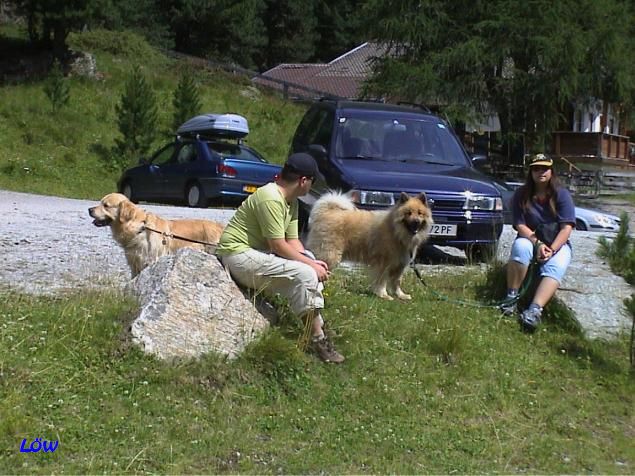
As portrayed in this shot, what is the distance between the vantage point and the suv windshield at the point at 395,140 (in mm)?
10430

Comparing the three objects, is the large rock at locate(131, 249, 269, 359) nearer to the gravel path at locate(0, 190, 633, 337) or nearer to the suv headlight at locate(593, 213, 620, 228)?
the gravel path at locate(0, 190, 633, 337)

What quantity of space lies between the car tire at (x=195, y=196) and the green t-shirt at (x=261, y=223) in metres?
11.8

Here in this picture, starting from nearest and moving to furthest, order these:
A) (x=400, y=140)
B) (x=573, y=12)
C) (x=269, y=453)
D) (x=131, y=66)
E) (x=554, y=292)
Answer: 1. (x=269, y=453)
2. (x=554, y=292)
3. (x=400, y=140)
4. (x=573, y=12)
5. (x=131, y=66)

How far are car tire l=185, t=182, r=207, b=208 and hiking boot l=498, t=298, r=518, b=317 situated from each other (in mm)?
11181

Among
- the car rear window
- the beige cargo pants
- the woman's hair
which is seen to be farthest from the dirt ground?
the beige cargo pants

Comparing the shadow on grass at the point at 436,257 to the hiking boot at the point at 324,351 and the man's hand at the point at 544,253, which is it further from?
the hiking boot at the point at 324,351

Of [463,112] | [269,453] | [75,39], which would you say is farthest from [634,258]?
[75,39]

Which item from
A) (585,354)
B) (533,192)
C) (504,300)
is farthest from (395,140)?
(585,354)

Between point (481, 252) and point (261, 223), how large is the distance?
4.85 meters

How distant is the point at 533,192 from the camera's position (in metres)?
7.80

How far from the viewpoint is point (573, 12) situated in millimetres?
27594

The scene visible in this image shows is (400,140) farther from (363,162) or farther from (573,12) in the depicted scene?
(573,12)

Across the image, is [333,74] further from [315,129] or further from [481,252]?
[481,252]

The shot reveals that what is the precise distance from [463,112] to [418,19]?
148 inches
